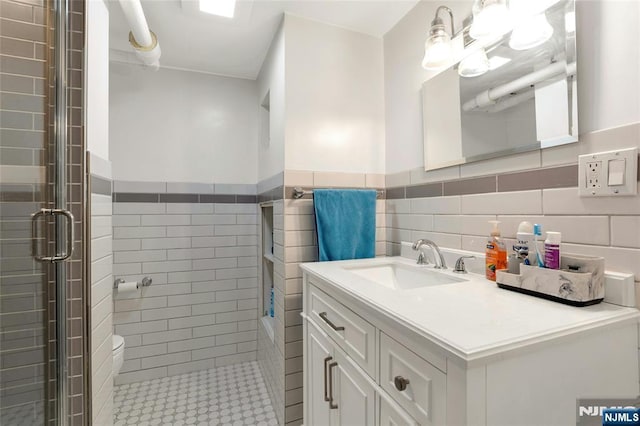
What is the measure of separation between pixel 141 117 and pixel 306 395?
2.12 m

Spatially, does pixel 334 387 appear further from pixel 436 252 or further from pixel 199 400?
pixel 199 400

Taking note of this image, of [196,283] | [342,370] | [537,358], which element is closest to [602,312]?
[537,358]

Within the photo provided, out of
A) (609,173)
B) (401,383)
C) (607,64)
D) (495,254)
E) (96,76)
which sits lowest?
(401,383)

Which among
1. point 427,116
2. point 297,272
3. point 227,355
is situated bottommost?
point 227,355

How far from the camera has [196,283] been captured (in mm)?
2199

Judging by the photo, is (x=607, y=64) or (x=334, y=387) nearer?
(x=607, y=64)

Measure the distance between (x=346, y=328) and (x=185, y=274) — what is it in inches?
64.9

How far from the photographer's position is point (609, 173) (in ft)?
2.50

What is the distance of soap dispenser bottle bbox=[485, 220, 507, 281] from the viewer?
1.02m

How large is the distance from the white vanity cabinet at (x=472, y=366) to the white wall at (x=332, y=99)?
90 cm

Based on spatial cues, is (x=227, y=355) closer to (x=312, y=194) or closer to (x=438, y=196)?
(x=312, y=194)

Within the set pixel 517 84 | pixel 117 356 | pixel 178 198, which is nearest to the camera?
pixel 517 84

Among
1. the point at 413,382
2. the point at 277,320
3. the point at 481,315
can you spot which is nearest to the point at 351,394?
the point at 413,382

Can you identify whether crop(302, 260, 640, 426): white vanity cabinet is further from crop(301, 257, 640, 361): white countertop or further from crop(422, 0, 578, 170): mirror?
crop(422, 0, 578, 170): mirror
